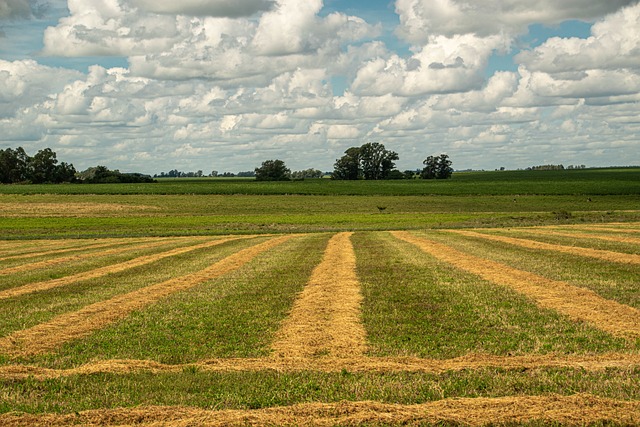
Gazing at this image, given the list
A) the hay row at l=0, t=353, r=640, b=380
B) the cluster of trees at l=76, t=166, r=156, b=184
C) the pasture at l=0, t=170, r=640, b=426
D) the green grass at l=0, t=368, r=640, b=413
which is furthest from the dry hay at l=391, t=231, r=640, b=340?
the cluster of trees at l=76, t=166, r=156, b=184

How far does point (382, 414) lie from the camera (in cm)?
803

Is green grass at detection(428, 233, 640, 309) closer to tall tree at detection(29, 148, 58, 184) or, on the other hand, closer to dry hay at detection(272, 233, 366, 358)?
dry hay at detection(272, 233, 366, 358)

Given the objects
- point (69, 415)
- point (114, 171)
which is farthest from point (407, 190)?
point (69, 415)

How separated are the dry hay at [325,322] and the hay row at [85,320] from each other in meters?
4.21

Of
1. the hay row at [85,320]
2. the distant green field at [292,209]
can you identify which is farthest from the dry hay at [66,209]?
the hay row at [85,320]

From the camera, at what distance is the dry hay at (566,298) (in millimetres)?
12867

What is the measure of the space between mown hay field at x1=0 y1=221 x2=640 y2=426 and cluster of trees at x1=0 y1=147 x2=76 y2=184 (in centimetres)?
17422

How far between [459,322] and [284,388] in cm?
550

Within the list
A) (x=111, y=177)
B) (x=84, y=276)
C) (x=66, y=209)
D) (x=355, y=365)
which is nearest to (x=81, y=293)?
(x=84, y=276)

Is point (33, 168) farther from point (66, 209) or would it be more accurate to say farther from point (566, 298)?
point (566, 298)

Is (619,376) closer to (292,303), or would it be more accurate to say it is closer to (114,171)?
(292,303)

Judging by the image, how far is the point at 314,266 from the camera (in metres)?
24.7

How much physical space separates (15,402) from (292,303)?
27.4 feet

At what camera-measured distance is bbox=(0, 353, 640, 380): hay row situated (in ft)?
33.1
